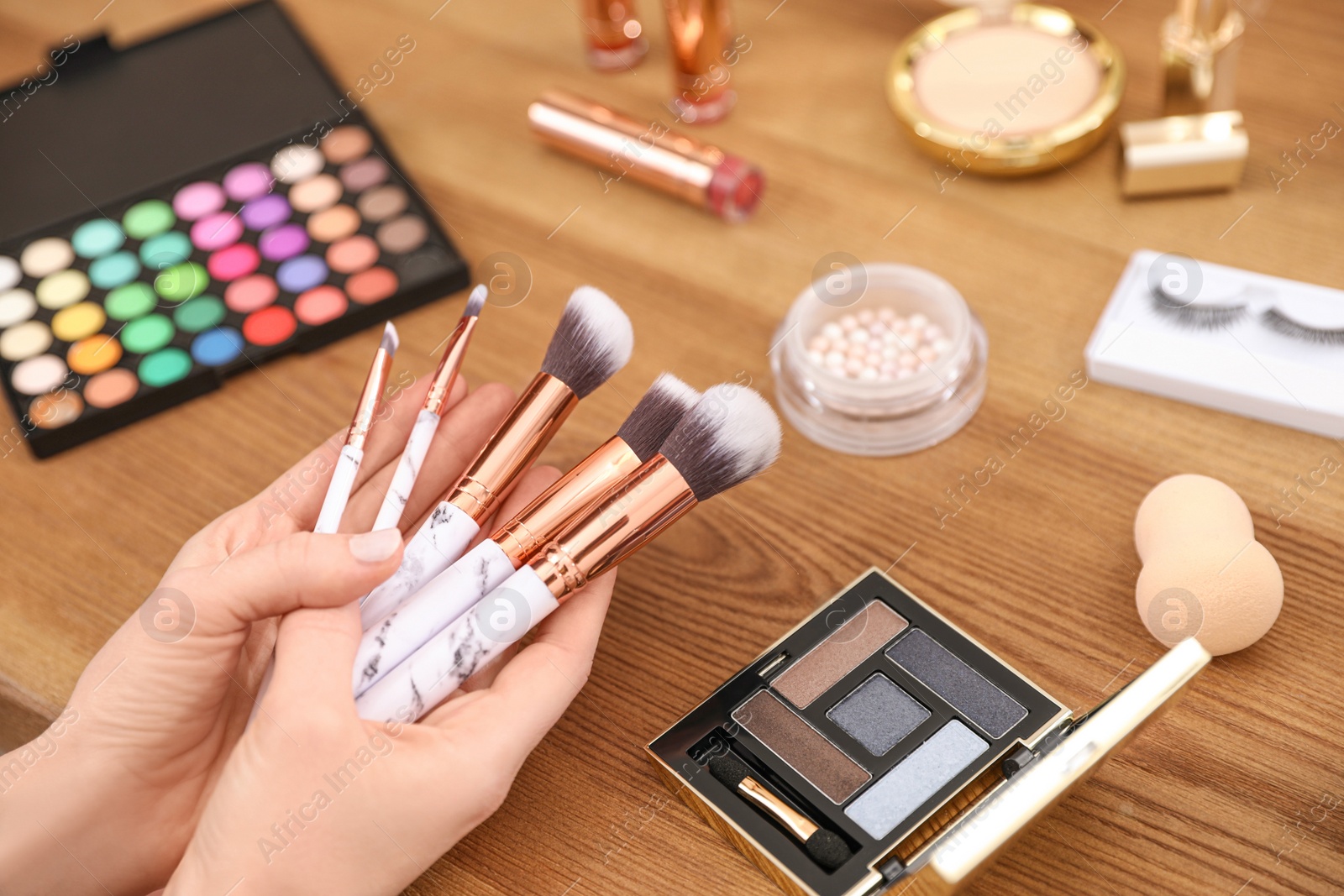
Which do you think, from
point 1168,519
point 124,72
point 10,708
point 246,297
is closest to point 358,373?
point 246,297

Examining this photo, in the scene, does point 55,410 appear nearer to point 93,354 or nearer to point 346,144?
point 93,354

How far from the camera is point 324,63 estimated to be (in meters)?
1.12

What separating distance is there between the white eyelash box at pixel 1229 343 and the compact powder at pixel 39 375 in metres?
0.82

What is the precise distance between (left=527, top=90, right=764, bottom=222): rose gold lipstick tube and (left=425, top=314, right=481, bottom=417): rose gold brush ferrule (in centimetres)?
32

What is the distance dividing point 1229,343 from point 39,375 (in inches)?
36.5

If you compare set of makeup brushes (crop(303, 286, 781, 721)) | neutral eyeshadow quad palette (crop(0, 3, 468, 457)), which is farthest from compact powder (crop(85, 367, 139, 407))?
set of makeup brushes (crop(303, 286, 781, 721))

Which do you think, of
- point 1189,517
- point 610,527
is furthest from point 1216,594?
point 610,527

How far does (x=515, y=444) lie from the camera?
2.38 ft

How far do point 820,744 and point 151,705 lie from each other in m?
0.39

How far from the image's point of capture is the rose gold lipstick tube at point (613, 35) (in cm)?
114

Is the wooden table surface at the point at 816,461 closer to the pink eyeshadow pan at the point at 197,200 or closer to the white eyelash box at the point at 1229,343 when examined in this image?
Result: the white eyelash box at the point at 1229,343

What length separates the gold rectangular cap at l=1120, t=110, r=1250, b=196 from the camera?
93cm

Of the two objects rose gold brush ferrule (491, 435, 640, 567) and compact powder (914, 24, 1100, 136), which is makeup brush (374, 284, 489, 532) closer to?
rose gold brush ferrule (491, 435, 640, 567)

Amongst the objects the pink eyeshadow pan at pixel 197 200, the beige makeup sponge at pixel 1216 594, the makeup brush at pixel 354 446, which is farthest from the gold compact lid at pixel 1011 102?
the pink eyeshadow pan at pixel 197 200
